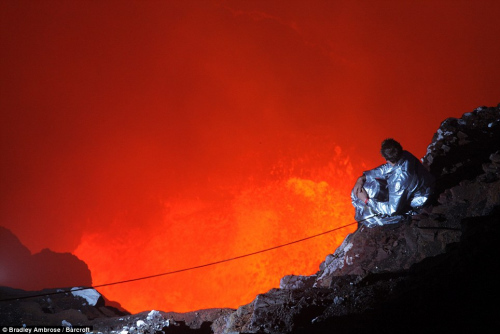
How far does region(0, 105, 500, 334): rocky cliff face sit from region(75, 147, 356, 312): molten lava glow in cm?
977

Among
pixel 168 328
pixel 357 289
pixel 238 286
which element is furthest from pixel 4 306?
pixel 238 286

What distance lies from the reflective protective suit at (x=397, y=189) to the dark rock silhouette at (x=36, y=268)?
14.1m

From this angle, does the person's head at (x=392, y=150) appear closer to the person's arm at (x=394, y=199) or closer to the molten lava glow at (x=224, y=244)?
the person's arm at (x=394, y=199)

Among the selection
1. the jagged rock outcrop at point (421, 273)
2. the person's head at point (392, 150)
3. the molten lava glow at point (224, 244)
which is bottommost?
the jagged rock outcrop at point (421, 273)

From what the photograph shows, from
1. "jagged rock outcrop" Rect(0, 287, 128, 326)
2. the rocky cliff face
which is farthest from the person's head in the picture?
"jagged rock outcrop" Rect(0, 287, 128, 326)

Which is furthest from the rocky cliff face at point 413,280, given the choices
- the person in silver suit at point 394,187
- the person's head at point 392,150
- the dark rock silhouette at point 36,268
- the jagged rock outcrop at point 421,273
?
the dark rock silhouette at point 36,268

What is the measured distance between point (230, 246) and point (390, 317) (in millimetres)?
14730

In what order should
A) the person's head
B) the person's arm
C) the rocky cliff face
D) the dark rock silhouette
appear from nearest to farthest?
the rocky cliff face → the person's head → the person's arm → the dark rock silhouette

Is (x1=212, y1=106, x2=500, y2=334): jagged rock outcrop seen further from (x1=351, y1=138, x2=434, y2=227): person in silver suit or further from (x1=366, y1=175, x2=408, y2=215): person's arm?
(x1=366, y1=175, x2=408, y2=215): person's arm

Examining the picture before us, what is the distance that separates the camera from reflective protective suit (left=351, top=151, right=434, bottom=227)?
4.45 m

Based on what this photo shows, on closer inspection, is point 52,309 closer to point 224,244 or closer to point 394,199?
point 394,199

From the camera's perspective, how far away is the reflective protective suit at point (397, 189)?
4.45 m

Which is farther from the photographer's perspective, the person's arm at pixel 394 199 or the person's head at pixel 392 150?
the person's arm at pixel 394 199

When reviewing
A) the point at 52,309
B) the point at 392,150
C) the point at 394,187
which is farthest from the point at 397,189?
the point at 52,309
